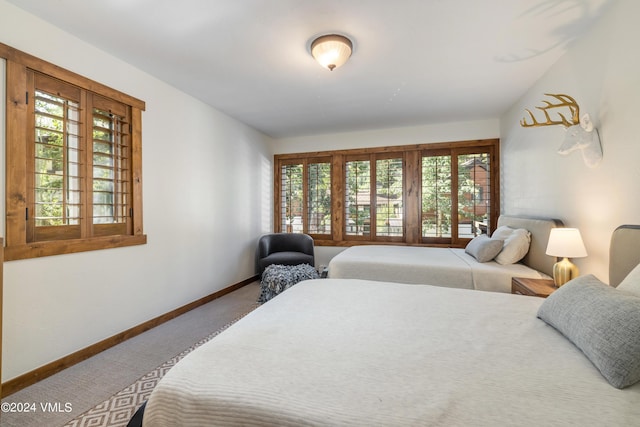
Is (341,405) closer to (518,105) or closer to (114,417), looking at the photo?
(114,417)

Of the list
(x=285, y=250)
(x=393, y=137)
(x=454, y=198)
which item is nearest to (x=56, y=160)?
(x=285, y=250)

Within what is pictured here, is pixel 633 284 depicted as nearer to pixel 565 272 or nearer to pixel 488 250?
pixel 565 272

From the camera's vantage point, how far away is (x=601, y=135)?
1.98 meters

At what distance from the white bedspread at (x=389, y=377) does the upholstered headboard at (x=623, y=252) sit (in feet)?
2.46

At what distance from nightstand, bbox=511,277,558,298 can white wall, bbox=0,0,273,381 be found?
10.8 feet

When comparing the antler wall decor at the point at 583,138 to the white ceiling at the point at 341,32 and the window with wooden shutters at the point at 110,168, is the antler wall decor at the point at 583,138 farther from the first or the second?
the window with wooden shutters at the point at 110,168

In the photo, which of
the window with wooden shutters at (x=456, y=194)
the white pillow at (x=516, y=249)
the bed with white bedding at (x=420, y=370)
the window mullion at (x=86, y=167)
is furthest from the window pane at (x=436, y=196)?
the window mullion at (x=86, y=167)

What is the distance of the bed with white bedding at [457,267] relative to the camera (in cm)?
247

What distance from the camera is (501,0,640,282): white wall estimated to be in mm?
1711

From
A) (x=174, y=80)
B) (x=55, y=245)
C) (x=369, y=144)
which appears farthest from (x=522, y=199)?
(x=55, y=245)

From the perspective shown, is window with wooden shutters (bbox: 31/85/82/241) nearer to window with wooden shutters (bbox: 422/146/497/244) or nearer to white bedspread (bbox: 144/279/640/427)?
white bedspread (bbox: 144/279/640/427)

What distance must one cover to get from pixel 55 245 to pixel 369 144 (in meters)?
4.16

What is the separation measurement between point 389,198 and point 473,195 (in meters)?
1.26

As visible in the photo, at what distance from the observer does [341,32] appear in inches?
82.6
